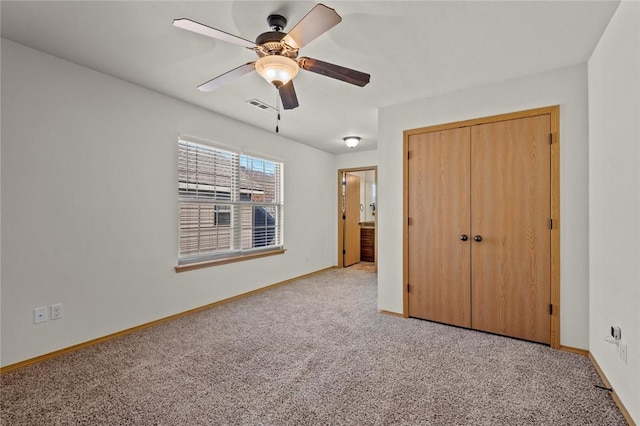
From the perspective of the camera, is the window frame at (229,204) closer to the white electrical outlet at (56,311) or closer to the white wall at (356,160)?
the white electrical outlet at (56,311)

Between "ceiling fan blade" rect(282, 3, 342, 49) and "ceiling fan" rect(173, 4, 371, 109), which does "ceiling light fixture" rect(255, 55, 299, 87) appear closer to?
"ceiling fan" rect(173, 4, 371, 109)

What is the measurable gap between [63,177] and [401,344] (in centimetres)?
316

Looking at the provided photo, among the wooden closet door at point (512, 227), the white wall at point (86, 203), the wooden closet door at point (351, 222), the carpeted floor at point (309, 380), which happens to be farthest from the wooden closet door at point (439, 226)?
the wooden closet door at point (351, 222)

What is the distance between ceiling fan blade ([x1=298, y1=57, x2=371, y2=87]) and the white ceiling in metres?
0.27

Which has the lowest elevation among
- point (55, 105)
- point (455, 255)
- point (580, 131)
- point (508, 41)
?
point (455, 255)

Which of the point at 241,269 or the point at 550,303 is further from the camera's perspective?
the point at 241,269

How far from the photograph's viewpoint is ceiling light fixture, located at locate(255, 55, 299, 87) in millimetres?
1952

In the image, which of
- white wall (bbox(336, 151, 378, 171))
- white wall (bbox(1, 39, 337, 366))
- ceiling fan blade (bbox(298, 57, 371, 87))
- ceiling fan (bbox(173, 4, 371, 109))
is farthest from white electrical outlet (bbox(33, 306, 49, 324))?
white wall (bbox(336, 151, 378, 171))

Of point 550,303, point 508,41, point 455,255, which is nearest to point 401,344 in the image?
point 455,255

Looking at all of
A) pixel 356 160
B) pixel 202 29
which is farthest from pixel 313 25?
pixel 356 160

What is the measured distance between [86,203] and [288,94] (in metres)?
1.98

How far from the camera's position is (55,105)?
2436 millimetres

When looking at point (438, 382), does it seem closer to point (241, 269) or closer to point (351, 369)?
point (351, 369)

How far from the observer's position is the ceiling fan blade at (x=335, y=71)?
6.39 ft
